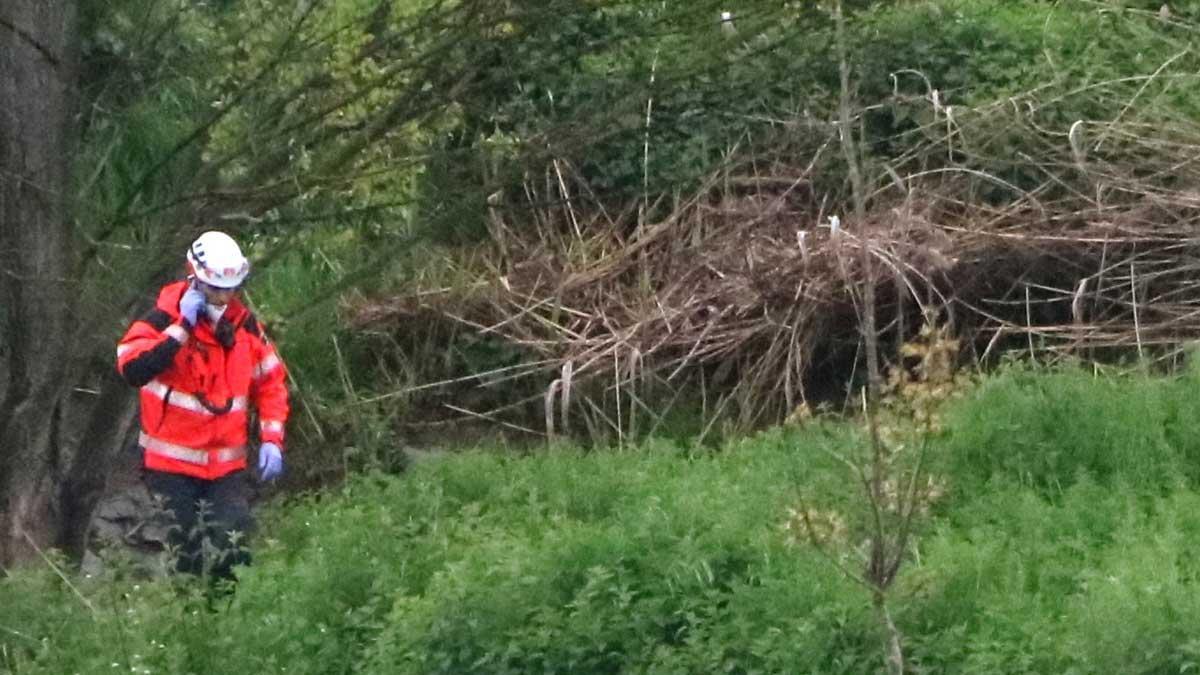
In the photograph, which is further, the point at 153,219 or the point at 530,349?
the point at 530,349

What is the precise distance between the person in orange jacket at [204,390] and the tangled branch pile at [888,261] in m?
1.97

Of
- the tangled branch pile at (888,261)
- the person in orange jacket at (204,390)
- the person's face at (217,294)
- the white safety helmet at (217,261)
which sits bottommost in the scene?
the tangled branch pile at (888,261)

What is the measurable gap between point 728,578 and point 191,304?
2.98 m

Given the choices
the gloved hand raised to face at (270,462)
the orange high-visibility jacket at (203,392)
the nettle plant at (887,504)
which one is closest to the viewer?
the nettle plant at (887,504)

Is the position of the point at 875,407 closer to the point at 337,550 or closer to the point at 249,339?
the point at 337,550

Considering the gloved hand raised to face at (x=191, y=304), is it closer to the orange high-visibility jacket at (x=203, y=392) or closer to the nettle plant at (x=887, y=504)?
the orange high-visibility jacket at (x=203, y=392)

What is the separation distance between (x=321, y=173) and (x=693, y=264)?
8.99 ft

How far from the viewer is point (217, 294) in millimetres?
8945

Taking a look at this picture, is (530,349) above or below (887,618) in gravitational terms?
below

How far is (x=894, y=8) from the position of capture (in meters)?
11.5

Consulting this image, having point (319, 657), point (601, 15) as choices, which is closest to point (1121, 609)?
point (319, 657)

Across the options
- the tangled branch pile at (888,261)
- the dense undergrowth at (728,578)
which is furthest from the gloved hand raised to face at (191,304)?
the tangled branch pile at (888,261)

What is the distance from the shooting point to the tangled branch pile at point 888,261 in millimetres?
10203

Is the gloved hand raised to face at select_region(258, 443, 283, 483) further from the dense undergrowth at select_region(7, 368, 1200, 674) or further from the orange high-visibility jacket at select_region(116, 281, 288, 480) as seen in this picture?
the dense undergrowth at select_region(7, 368, 1200, 674)
